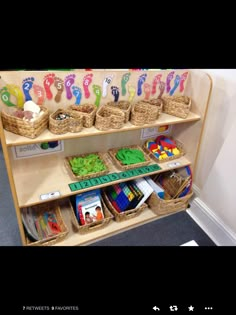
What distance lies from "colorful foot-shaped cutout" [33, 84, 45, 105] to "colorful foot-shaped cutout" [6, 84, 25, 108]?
78mm

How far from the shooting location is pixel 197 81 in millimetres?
1682

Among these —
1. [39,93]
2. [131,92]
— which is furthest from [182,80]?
[39,93]

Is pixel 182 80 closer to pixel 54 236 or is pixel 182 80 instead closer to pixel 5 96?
pixel 5 96

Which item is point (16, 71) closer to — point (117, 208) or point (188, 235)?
point (117, 208)

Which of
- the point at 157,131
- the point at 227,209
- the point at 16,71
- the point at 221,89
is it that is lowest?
the point at 227,209

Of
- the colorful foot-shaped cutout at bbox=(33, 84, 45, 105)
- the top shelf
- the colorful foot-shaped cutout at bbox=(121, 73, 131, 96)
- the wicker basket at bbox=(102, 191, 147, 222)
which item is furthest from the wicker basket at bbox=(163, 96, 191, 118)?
the colorful foot-shaped cutout at bbox=(33, 84, 45, 105)

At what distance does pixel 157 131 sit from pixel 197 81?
1.69 ft

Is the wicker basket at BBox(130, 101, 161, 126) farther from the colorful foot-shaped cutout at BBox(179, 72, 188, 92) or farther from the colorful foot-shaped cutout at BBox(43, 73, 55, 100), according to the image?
the colorful foot-shaped cutout at BBox(43, 73, 55, 100)

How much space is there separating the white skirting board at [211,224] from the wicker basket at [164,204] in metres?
0.11

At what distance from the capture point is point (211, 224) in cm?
188

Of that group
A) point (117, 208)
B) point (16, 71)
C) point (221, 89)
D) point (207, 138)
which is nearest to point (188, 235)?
point (117, 208)

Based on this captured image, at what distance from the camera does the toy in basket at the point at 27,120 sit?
120 cm

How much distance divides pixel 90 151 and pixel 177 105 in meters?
0.72

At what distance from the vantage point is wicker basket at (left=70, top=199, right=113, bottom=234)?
169 centimetres
